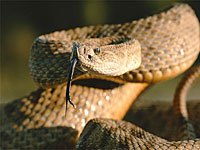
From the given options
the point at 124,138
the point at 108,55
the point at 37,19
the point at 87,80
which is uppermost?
the point at 37,19

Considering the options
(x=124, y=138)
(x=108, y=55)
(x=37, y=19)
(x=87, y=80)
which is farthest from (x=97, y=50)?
(x=37, y=19)

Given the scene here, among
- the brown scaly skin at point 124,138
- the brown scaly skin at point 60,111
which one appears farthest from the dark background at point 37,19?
the brown scaly skin at point 124,138

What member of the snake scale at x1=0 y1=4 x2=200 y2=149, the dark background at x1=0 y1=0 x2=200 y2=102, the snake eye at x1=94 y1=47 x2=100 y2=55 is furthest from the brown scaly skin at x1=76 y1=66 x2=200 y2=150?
the dark background at x1=0 y1=0 x2=200 y2=102

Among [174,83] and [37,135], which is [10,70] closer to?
[174,83]

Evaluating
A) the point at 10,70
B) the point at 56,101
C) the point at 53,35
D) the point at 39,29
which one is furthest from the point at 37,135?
the point at 39,29

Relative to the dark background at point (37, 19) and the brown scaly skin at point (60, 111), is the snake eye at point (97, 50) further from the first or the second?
the dark background at point (37, 19)

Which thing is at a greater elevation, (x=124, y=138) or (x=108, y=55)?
(x=108, y=55)

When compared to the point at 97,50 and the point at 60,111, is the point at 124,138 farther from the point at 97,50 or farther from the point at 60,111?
the point at 60,111
